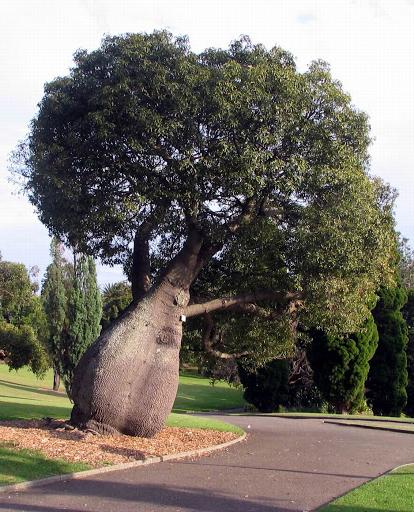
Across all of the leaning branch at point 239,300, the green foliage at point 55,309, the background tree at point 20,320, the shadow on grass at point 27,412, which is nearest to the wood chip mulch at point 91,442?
the shadow on grass at point 27,412

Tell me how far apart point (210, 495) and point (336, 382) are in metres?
21.0

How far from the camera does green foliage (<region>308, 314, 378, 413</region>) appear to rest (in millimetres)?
28906

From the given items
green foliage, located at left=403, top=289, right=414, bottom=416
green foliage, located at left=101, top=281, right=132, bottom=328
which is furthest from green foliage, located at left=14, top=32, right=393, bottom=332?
green foliage, located at left=101, top=281, right=132, bottom=328

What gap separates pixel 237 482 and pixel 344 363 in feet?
64.4

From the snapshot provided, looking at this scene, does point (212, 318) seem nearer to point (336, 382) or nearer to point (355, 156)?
point (355, 156)

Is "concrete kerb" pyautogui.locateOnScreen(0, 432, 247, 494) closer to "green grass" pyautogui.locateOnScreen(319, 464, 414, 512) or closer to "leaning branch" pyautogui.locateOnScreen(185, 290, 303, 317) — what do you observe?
"leaning branch" pyautogui.locateOnScreen(185, 290, 303, 317)

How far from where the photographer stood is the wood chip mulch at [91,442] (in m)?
11.0

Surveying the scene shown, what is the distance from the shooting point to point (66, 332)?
33.9 metres

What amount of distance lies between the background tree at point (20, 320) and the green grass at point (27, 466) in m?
22.0

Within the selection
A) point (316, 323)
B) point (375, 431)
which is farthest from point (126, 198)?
point (375, 431)

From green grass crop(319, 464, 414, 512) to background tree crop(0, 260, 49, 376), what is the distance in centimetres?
2480

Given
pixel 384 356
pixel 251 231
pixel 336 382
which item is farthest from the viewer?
pixel 384 356

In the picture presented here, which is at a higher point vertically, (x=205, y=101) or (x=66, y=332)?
(x=205, y=101)

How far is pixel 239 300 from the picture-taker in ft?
51.9
